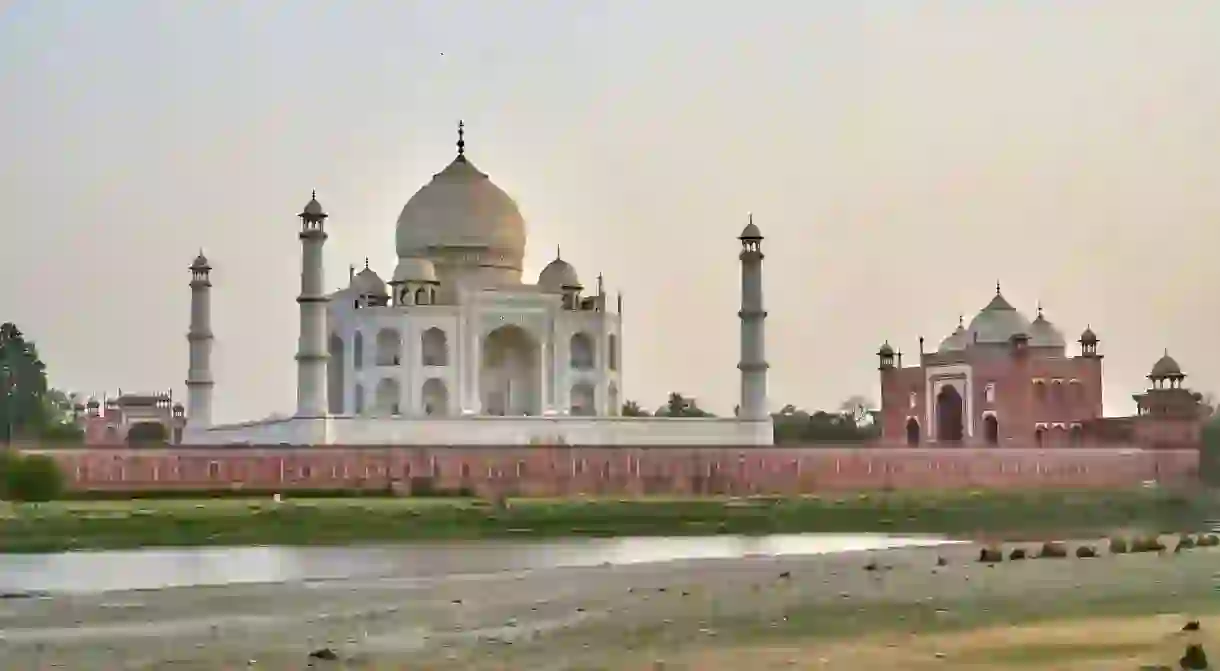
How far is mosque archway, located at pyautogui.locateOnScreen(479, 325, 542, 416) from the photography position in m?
37.0

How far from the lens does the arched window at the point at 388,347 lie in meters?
36.0

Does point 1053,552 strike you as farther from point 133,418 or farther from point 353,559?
point 133,418

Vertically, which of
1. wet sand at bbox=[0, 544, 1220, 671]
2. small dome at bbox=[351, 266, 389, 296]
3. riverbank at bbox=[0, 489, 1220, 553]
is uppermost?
small dome at bbox=[351, 266, 389, 296]

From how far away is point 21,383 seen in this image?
45.5 meters

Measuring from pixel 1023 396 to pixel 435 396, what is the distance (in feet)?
44.9

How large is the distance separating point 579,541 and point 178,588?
320 inches

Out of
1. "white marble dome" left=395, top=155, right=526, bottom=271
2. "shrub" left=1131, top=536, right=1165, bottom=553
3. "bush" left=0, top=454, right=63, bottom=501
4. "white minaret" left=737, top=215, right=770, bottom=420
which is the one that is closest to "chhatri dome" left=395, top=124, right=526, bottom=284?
"white marble dome" left=395, top=155, right=526, bottom=271

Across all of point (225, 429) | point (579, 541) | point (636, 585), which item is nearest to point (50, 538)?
point (579, 541)

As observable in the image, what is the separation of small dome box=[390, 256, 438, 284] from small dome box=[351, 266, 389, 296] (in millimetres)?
853

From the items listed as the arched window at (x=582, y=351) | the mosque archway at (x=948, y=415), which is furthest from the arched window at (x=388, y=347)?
the mosque archway at (x=948, y=415)

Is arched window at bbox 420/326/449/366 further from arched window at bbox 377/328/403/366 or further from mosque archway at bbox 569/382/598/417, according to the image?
mosque archway at bbox 569/382/598/417

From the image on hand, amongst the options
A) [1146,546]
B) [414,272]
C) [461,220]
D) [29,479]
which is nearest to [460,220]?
[461,220]

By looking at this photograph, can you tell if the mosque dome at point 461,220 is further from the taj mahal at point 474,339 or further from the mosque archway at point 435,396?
the mosque archway at point 435,396

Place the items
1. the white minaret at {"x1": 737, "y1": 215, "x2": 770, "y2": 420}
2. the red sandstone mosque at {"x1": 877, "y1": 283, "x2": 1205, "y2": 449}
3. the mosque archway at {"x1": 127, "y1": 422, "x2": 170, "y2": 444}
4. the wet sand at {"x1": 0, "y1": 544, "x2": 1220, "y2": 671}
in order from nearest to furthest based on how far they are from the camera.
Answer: the wet sand at {"x1": 0, "y1": 544, "x2": 1220, "y2": 671}
the white minaret at {"x1": 737, "y1": 215, "x2": 770, "y2": 420}
the red sandstone mosque at {"x1": 877, "y1": 283, "x2": 1205, "y2": 449}
the mosque archway at {"x1": 127, "y1": 422, "x2": 170, "y2": 444}
